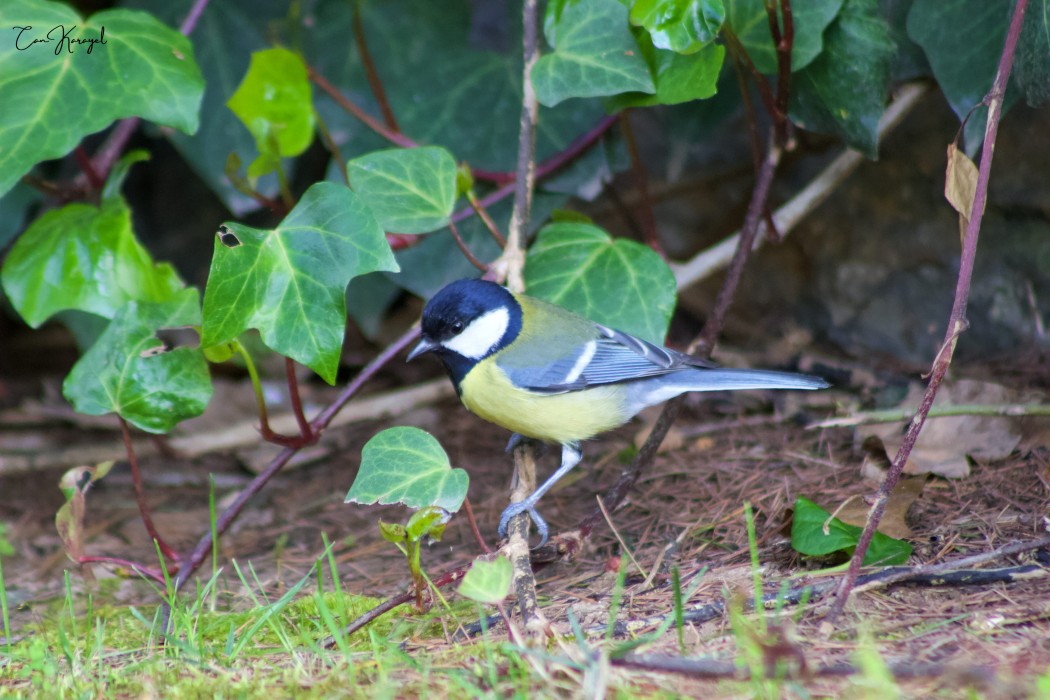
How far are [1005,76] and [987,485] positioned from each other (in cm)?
94

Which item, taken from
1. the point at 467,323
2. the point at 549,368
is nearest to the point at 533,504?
the point at 549,368

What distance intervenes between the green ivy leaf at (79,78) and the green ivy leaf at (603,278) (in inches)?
37.1

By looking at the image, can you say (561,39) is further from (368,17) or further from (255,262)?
(368,17)

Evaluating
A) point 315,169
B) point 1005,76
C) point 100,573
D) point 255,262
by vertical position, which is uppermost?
point 1005,76

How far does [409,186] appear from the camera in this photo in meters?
2.20

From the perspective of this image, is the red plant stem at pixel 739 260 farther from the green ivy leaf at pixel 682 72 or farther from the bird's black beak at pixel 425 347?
the bird's black beak at pixel 425 347

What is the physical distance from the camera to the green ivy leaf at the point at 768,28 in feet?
7.49

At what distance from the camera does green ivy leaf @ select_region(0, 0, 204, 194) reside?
215 cm

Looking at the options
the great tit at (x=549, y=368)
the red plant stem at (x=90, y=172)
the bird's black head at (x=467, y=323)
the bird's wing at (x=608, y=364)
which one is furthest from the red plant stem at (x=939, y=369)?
the red plant stem at (x=90, y=172)

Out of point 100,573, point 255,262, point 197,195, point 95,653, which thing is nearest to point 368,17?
point 197,195

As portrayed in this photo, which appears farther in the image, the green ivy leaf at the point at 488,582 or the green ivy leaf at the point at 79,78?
the green ivy leaf at the point at 79,78

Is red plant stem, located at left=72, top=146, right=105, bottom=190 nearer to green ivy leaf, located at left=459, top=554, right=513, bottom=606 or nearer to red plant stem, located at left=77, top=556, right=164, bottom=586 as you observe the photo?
red plant stem, located at left=77, top=556, right=164, bottom=586

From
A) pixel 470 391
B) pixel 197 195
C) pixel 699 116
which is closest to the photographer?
pixel 470 391

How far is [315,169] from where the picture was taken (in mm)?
3615
